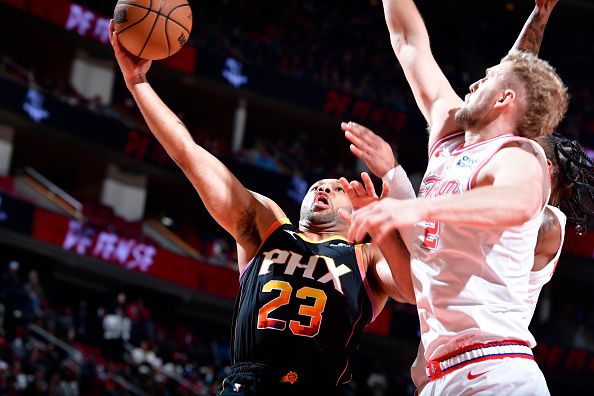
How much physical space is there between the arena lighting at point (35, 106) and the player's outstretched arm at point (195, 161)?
15.9 meters

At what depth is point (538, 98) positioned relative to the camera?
11.5 ft

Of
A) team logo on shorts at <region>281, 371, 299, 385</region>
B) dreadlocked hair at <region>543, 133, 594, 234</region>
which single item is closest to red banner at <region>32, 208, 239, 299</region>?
team logo on shorts at <region>281, 371, 299, 385</region>

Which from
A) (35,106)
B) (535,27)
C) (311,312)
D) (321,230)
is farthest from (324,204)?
(35,106)

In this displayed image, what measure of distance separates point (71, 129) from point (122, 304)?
5.66 m

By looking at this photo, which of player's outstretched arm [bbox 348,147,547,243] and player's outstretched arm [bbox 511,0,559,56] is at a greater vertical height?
player's outstretched arm [bbox 511,0,559,56]

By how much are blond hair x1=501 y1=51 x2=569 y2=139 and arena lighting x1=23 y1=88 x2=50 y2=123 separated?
1763 cm

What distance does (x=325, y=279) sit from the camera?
478 cm

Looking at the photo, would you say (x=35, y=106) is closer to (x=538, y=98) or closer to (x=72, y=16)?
(x=72, y=16)

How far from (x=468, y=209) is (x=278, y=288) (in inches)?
76.2

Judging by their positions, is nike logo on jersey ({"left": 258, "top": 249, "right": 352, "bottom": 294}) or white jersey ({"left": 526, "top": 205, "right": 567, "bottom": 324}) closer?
white jersey ({"left": 526, "top": 205, "right": 567, "bottom": 324})

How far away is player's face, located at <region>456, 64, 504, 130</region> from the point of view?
11.7 ft

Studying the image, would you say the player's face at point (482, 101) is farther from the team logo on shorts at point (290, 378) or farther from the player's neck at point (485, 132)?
the team logo on shorts at point (290, 378)

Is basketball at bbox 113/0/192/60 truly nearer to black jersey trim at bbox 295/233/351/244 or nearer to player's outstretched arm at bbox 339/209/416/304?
black jersey trim at bbox 295/233/351/244

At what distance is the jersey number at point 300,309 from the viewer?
466 centimetres
